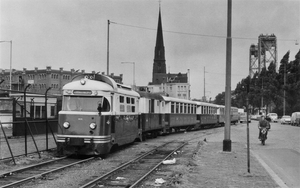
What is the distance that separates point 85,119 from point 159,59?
13992 cm

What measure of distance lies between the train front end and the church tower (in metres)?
136

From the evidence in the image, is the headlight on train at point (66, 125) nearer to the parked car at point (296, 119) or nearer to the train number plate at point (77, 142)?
the train number plate at point (77, 142)

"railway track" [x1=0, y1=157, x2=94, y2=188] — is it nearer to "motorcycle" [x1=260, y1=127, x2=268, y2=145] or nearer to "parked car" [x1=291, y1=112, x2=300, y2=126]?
"motorcycle" [x1=260, y1=127, x2=268, y2=145]

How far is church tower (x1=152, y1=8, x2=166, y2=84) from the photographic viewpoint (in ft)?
489

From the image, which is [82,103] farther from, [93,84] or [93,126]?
[93,126]

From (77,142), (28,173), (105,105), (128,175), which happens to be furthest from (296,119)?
(28,173)

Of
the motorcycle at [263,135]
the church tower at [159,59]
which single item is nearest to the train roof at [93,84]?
the motorcycle at [263,135]

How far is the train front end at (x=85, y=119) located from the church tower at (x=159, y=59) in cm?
13589

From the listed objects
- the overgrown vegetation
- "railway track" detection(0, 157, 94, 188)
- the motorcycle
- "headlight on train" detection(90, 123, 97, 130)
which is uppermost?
the overgrown vegetation

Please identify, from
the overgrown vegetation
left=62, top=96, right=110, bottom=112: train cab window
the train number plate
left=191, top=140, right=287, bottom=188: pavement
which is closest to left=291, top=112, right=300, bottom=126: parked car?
the overgrown vegetation

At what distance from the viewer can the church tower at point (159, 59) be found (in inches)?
5866

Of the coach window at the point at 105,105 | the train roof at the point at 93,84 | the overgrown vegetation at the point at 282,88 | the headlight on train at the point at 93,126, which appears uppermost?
the overgrown vegetation at the point at 282,88

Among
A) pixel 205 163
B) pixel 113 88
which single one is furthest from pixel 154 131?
pixel 205 163

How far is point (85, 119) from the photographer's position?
1351cm
